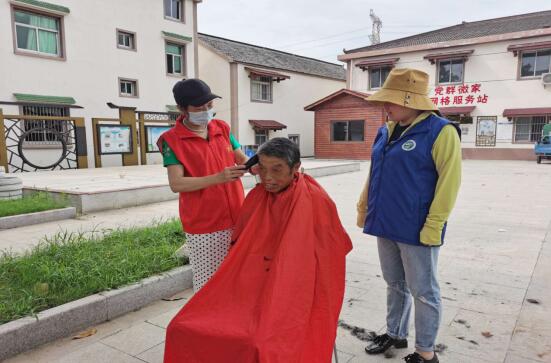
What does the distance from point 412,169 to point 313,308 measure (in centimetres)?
79

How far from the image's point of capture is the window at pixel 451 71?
1991 cm

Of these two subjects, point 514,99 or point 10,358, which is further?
point 514,99

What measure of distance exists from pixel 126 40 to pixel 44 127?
5307mm

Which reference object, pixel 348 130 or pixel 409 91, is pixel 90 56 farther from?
pixel 409 91

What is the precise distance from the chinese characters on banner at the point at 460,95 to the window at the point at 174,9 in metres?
12.1

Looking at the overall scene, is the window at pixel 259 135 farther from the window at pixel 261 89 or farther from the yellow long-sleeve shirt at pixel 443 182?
the yellow long-sleeve shirt at pixel 443 182

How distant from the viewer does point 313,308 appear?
177 centimetres

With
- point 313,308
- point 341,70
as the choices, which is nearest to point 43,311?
point 313,308

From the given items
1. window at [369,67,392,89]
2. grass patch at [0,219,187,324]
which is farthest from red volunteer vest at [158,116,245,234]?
window at [369,67,392,89]

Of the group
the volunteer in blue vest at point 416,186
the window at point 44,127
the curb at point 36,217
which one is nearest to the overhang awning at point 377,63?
the window at point 44,127

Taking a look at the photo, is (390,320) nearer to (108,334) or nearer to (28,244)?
(108,334)

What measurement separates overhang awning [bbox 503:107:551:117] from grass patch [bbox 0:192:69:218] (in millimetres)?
18079

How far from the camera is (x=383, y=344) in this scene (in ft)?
7.91

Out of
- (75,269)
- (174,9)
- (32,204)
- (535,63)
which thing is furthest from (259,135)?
(75,269)
